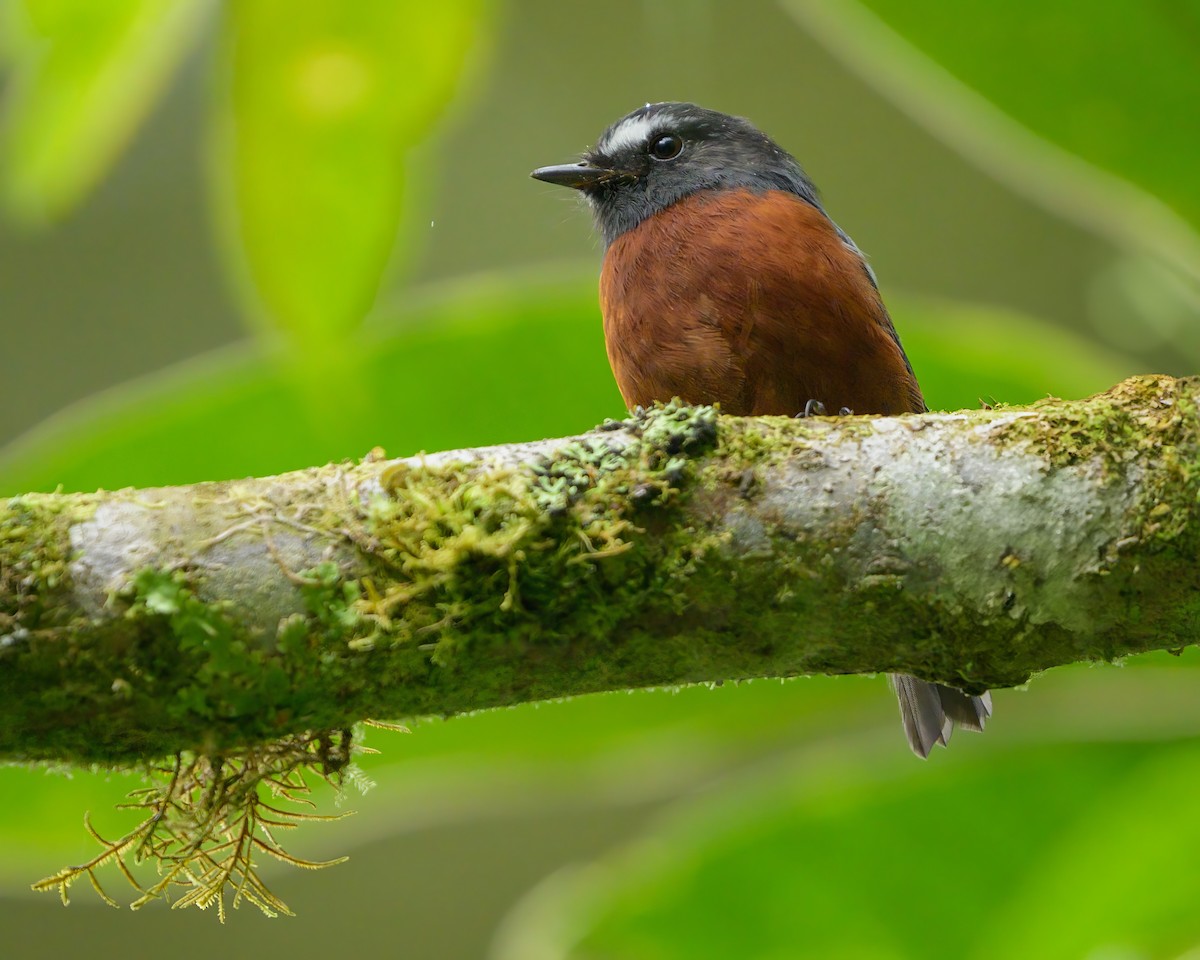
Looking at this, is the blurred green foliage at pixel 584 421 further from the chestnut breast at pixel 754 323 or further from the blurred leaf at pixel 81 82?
the chestnut breast at pixel 754 323

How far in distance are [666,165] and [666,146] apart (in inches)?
3.5

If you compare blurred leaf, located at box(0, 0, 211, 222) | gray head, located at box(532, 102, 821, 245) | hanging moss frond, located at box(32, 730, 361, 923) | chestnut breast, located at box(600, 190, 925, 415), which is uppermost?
gray head, located at box(532, 102, 821, 245)

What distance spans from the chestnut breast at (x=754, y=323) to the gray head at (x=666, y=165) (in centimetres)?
29

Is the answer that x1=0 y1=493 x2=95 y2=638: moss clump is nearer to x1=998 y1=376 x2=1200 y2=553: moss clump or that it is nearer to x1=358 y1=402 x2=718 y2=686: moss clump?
x1=358 y1=402 x2=718 y2=686: moss clump

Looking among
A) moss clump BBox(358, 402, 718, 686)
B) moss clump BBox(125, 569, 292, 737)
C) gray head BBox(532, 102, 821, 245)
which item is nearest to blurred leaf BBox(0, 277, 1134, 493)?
moss clump BBox(358, 402, 718, 686)

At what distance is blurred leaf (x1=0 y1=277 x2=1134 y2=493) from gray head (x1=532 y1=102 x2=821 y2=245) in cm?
92

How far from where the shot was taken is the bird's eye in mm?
3705

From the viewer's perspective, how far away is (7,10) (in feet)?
4.67

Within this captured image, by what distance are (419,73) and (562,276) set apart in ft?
4.33

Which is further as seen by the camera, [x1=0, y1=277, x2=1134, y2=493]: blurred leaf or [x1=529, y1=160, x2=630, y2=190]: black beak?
[x1=529, y1=160, x2=630, y2=190]: black beak

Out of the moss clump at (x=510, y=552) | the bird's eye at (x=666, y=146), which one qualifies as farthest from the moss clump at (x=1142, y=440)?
the bird's eye at (x=666, y=146)

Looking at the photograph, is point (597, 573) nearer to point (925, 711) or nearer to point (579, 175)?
point (925, 711)

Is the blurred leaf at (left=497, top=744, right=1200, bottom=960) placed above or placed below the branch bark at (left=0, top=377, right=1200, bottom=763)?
below

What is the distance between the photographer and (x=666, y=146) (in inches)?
147
